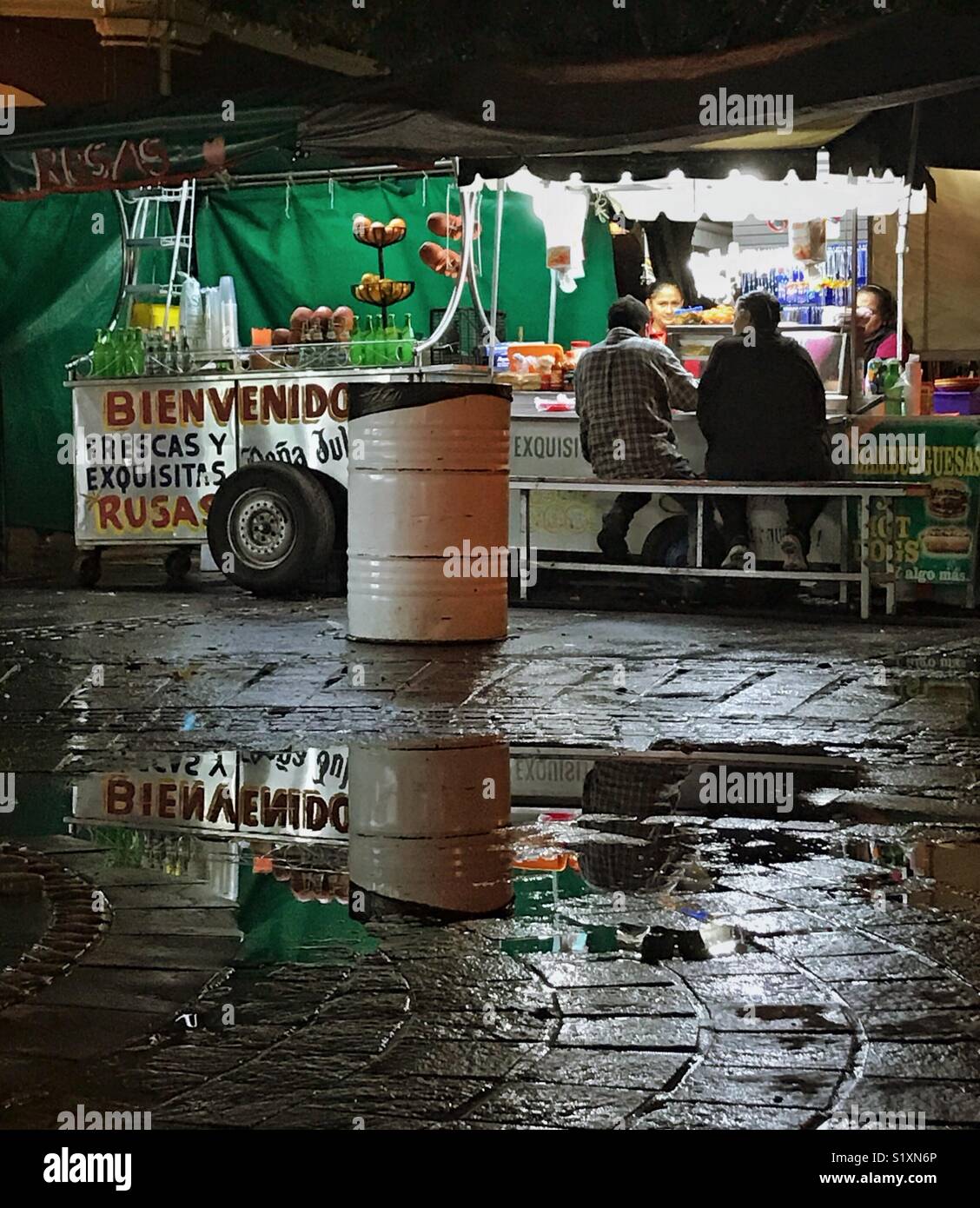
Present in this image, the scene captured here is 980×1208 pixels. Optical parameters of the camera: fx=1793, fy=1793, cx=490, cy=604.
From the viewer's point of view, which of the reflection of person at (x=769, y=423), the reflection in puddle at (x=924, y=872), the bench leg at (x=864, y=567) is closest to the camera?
the reflection in puddle at (x=924, y=872)

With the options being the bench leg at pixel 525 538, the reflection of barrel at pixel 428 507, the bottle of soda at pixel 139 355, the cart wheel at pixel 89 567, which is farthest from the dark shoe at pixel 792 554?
the cart wheel at pixel 89 567

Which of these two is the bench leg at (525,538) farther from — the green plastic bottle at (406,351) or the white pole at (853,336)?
the white pole at (853,336)

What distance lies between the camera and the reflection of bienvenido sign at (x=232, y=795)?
561 cm

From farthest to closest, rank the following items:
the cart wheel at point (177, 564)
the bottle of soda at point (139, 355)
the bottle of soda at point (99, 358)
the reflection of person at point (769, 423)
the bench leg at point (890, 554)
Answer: the cart wheel at point (177, 564) → the bottle of soda at point (99, 358) → the bottle of soda at point (139, 355) → the reflection of person at point (769, 423) → the bench leg at point (890, 554)

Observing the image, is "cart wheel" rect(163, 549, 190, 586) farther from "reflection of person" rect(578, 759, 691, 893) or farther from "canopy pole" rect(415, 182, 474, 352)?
"reflection of person" rect(578, 759, 691, 893)

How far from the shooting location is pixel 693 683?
8562mm

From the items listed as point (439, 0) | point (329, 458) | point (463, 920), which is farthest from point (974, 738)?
point (439, 0)

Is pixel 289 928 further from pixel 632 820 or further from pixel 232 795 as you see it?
pixel 232 795

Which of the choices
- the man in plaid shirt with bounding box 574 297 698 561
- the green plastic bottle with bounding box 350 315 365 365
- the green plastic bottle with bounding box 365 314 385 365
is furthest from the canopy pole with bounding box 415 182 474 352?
A: the man in plaid shirt with bounding box 574 297 698 561

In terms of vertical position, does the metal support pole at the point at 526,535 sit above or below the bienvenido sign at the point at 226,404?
below

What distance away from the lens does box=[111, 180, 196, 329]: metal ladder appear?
14.2 metres

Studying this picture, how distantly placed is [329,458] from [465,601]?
11.5 ft

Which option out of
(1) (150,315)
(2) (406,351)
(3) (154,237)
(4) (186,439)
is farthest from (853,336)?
(3) (154,237)

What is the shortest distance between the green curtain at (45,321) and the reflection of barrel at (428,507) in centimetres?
738
